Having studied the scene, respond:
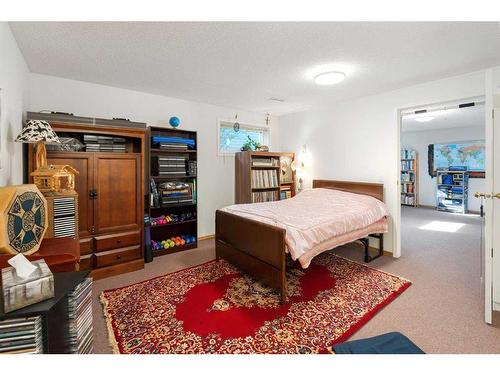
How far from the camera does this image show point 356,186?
3.74 meters

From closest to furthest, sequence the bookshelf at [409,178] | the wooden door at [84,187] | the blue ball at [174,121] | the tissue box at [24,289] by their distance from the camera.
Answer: the tissue box at [24,289] → the wooden door at [84,187] → the blue ball at [174,121] → the bookshelf at [409,178]

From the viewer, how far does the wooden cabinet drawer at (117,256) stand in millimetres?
2711

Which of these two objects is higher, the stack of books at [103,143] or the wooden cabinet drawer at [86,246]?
the stack of books at [103,143]

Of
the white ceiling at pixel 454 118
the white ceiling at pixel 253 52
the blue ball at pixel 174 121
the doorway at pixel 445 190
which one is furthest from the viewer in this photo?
the white ceiling at pixel 454 118

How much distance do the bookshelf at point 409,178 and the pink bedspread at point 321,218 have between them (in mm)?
5476

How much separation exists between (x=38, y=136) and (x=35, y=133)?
0.03 metres

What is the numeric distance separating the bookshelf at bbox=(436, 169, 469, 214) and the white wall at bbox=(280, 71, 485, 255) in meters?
4.76

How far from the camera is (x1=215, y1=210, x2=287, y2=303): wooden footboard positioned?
213cm

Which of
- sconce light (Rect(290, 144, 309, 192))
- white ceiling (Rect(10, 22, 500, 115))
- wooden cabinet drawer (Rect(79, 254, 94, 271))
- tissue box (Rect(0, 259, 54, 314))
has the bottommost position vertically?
wooden cabinet drawer (Rect(79, 254, 94, 271))

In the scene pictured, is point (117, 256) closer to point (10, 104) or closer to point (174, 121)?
point (10, 104)

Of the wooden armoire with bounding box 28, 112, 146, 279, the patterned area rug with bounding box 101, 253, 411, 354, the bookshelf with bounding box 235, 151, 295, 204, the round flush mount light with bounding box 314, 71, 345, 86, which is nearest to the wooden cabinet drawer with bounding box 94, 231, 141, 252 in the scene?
the wooden armoire with bounding box 28, 112, 146, 279

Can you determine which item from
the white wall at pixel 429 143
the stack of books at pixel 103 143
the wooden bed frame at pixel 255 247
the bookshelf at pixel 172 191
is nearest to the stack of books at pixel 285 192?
the bookshelf at pixel 172 191

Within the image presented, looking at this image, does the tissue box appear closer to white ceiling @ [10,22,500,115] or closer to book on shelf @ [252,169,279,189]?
white ceiling @ [10,22,500,115]

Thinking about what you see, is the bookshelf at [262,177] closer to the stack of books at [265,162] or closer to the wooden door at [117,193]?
the stack of books at [265,162]
